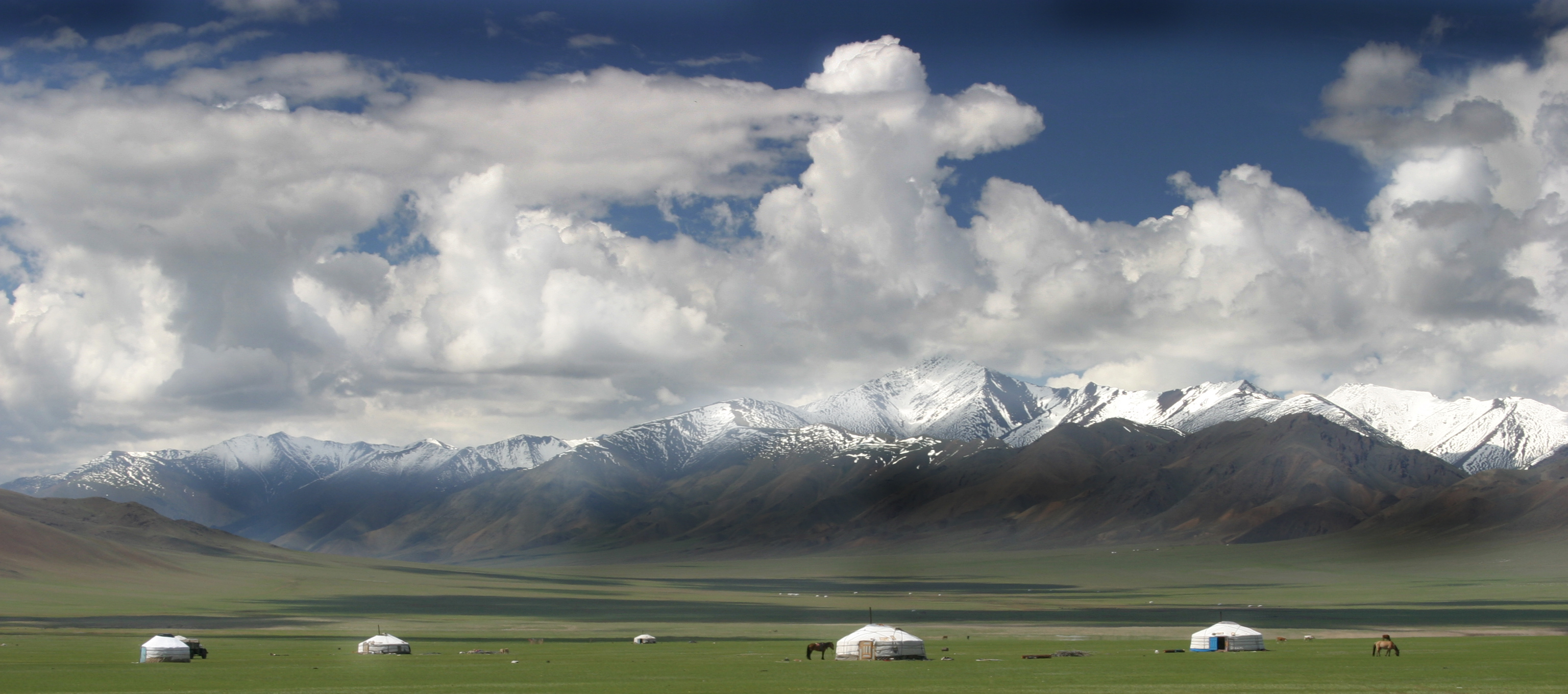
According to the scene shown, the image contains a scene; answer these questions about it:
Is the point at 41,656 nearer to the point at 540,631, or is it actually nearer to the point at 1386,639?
the point at 540,631

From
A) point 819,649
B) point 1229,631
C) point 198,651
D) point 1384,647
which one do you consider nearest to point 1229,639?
point 1229,631

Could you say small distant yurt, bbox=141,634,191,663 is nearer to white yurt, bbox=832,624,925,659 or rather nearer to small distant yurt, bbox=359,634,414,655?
small distant yurt, bbox=359,634,414,655

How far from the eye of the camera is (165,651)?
8119cm

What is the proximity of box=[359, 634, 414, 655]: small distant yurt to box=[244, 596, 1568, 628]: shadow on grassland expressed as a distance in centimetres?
5258

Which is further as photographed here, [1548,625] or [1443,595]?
[1443,595]

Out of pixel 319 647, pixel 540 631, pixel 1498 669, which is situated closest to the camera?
pixel 1498 669

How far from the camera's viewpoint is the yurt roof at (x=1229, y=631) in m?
87.7

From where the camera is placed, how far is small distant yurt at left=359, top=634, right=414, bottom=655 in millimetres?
89375

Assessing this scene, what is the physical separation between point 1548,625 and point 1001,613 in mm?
55047

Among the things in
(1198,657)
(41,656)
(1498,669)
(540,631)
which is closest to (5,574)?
(540,631)

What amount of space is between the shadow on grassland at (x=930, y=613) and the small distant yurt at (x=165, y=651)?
2538 inches

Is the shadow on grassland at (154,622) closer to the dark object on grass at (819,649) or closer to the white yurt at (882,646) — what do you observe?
the dark object on grass at (819,649)

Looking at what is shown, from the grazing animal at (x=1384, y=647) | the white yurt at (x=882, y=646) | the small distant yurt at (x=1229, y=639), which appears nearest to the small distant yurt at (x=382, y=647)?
the white yurt at (x=882, y=646)

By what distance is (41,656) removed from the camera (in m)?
83.2
